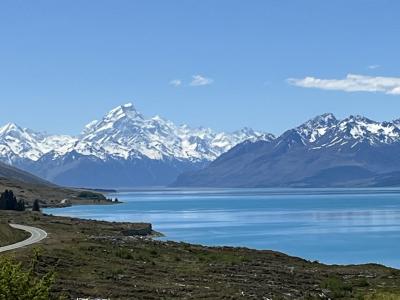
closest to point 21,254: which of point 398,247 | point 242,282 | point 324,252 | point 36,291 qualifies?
point 242,282

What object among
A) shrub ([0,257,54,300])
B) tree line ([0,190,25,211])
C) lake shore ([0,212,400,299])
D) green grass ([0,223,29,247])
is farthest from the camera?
tree line ([0,190,25,211])

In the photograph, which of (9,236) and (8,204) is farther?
(8,204)

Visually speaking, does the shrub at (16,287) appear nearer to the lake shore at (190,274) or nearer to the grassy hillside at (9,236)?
the lake shore at (190,274)

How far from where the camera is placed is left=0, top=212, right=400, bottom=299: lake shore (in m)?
56.8

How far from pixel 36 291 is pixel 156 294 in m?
23.5

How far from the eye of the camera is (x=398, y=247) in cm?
15612

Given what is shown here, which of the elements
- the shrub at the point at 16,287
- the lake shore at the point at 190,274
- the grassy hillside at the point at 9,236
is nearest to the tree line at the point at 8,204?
the grassy hillside at the point at 9,236

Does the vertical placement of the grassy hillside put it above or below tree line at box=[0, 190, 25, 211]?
below

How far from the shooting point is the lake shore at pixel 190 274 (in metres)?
56.8


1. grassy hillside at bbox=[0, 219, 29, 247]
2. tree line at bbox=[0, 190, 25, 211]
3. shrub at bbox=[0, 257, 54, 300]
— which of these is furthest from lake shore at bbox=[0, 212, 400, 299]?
tree line at bbox=[0, 190, 25, 211]

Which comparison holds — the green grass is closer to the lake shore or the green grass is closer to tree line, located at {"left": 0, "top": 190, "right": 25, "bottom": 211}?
the lake shore

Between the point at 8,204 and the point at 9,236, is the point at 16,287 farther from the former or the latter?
the point at 8,204

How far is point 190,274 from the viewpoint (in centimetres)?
6712

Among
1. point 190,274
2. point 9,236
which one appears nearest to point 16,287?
point 190,274
